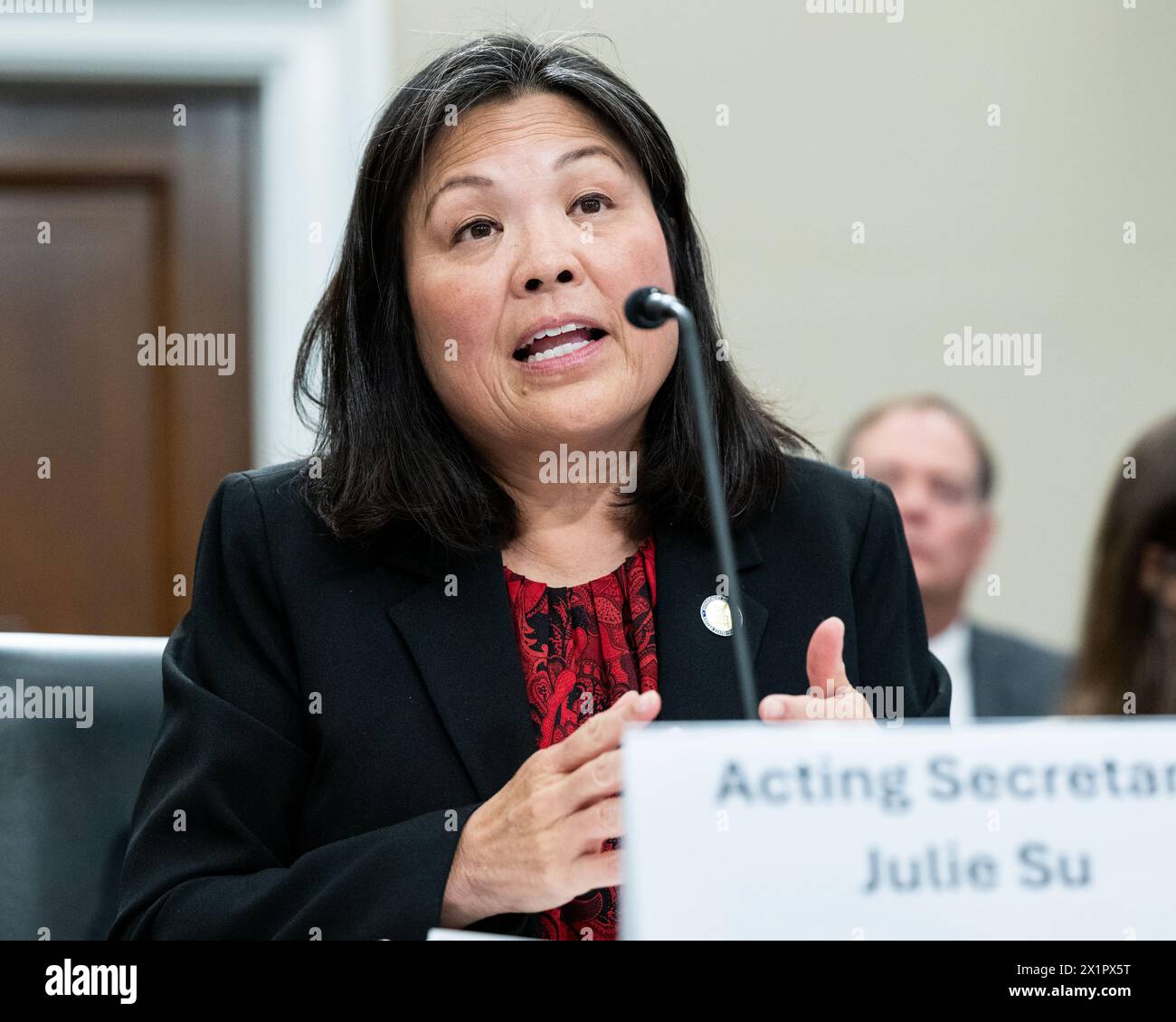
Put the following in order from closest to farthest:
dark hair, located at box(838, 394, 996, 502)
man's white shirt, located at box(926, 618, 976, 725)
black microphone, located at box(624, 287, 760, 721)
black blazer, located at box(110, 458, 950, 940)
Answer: black microphone, located at box(624, 287, 760, 721) → black blazer, located at box(110, 458, 950, 940) → man's white shirt, located at box(926, 618, 976, 725) → dark hair, located at box(838, 394, 996, 502)

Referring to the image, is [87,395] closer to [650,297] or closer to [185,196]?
[185,196]

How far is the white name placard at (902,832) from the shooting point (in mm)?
Answer: 729

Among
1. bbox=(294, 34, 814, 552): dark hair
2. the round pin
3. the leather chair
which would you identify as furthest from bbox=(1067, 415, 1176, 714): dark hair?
the leather chair

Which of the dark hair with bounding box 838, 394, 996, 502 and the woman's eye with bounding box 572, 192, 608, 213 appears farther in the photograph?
the dark hair with bounding box 838, 394, 996, 502

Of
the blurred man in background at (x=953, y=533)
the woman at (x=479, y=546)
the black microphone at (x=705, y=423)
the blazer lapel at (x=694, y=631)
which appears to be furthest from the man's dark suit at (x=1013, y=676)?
the black microphone at (x=705, y=423)

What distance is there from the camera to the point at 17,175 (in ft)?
9.36

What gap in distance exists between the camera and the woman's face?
1333 mm

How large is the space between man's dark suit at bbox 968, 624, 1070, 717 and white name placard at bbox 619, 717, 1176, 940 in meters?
1.96

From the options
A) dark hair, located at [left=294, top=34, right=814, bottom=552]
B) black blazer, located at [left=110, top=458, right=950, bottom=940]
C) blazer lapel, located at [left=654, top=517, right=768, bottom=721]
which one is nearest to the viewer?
black blazer, located at [left=110, top=458, right=950, bottom=940]

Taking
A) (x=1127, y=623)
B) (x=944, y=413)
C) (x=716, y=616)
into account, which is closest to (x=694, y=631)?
(x=716, y=616)

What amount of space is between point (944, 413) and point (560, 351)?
66.5 inches

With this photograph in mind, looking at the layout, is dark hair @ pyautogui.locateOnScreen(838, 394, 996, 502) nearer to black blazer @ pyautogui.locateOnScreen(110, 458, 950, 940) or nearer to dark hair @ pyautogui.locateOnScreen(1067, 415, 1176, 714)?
dark hair @ pyautogui.locateOnScreen(1067, 415, 1176, 714)
